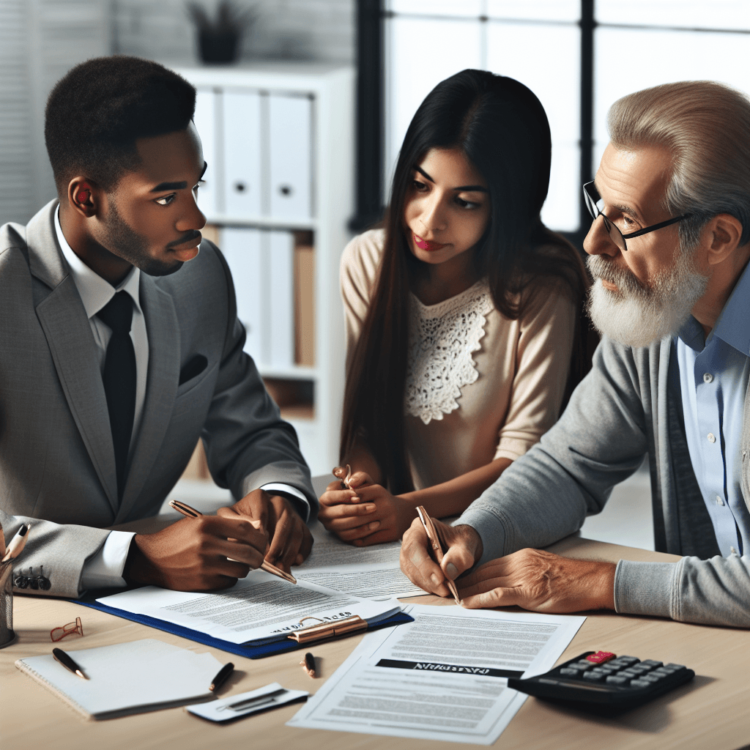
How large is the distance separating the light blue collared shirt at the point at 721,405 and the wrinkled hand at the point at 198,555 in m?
0.73

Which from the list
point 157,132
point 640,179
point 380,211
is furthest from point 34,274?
point 380,211

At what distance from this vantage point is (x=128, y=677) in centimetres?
123

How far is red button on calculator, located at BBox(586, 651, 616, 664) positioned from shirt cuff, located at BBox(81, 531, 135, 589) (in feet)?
2.21

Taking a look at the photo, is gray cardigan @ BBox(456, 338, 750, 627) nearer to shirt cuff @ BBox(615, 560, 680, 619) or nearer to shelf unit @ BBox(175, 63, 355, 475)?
shirt cuff @ BBox(615, 560, 680, 619)

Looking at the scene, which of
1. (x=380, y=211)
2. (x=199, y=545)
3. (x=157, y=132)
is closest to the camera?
(x=199, y=545)

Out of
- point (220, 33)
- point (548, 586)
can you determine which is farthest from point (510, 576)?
point (220, 33)

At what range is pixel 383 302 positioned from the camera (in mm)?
2062

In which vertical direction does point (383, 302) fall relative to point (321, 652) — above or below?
above

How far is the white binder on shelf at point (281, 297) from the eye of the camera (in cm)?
421

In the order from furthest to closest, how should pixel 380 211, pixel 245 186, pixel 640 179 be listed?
pixel 380 211
pixel 245 186
pixel 640 179

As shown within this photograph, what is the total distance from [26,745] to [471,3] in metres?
3.86

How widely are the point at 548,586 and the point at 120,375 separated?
82cm

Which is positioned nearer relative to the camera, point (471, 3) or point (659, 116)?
point (659, 116)

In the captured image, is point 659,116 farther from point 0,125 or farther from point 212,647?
point 0,125
